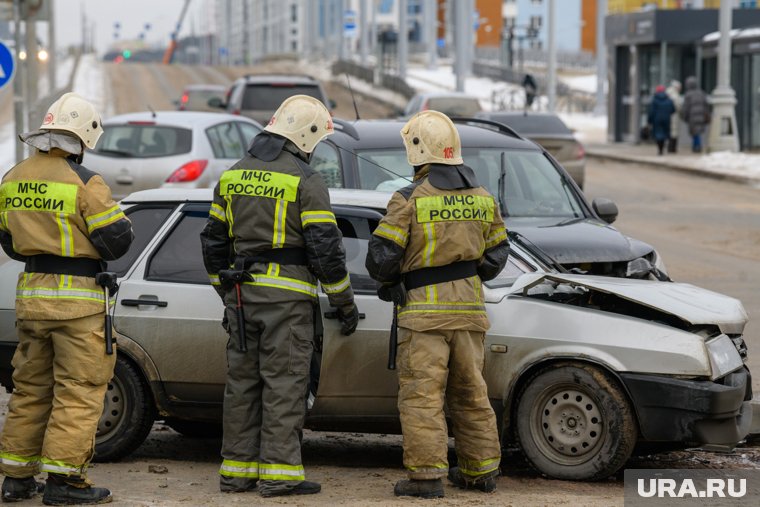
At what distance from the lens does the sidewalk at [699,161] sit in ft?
95.8

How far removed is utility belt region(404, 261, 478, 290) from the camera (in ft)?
21.3

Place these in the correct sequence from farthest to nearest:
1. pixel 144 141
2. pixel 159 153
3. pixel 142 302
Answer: pixel 144 141 → pixel 159 153 → pixel 142 302

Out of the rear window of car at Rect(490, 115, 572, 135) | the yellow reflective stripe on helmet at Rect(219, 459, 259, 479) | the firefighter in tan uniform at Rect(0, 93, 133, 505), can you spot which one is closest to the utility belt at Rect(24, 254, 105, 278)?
the firefighter in tan uniform at Rect(0, 93, 133, 505)

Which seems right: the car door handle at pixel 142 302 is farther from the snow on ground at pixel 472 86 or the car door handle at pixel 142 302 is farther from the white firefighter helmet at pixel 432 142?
the snow on ground at pixel 472 86

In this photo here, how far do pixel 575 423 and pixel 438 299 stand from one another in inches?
36.1

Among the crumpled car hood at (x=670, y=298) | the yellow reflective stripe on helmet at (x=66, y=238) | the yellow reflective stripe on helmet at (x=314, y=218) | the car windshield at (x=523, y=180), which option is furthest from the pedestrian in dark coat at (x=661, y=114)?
the yellow reflective stripe on helmet at (x=66, y=238)

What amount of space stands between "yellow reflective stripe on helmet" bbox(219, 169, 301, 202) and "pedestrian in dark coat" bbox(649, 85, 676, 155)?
29.1 metres

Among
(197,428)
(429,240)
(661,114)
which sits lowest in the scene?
(197,428)

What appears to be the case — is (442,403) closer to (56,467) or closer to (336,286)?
(336,286)

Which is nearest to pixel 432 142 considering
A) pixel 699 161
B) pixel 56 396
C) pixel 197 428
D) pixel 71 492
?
pixel 56 396

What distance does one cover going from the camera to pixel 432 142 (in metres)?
6.55

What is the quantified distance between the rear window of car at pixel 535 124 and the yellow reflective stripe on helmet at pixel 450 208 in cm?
1663

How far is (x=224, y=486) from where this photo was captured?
6.58 metres

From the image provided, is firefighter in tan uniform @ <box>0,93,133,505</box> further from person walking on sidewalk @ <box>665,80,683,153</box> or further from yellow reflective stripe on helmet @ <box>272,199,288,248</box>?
person walking on sidewalk @ <box>665,80,683,153</box>
